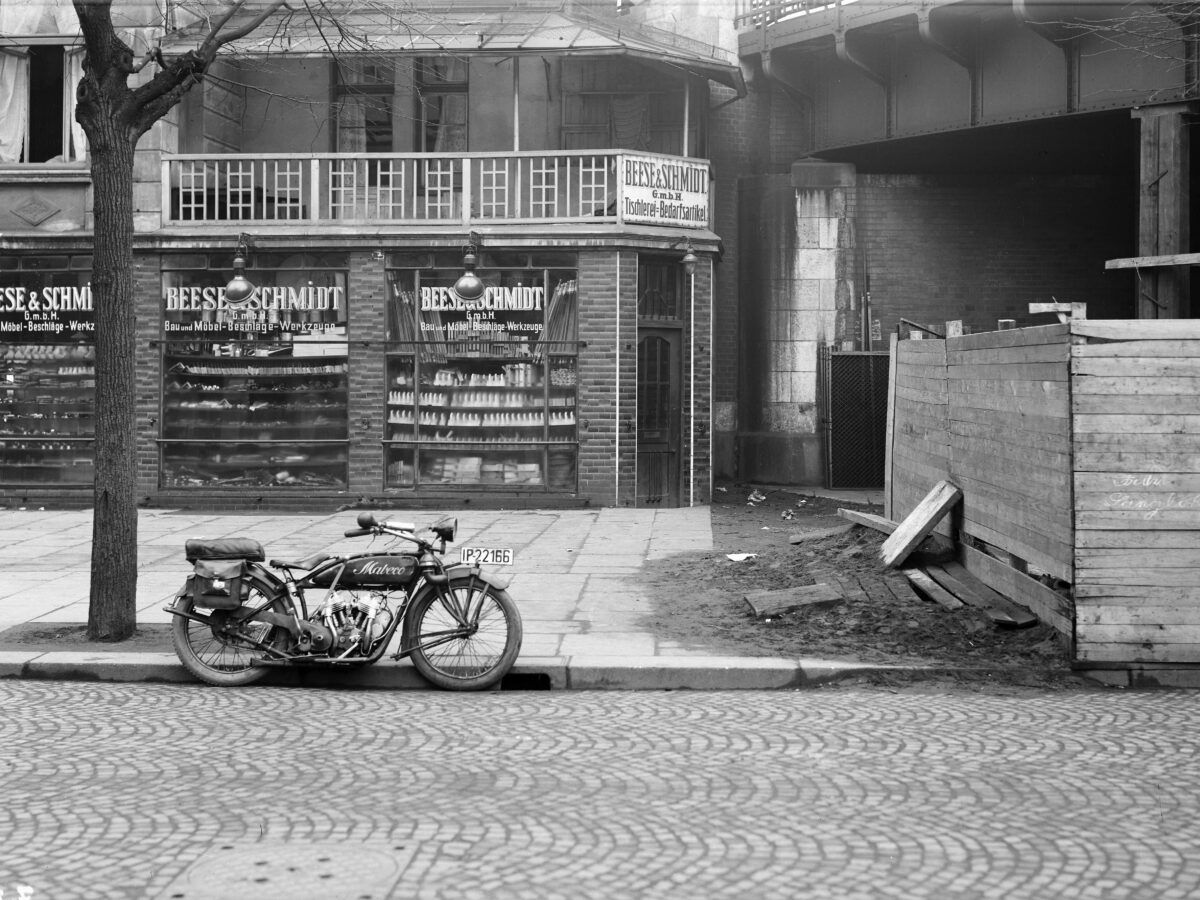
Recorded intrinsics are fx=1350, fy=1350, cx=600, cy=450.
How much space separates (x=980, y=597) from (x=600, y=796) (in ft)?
16.5

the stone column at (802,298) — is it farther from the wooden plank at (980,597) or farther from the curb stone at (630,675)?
the curb stone at (630,675)

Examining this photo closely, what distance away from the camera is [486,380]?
61.9 ft

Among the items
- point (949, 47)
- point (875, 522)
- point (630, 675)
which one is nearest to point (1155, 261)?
point (949, 47)

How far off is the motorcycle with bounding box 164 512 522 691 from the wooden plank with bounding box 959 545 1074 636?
11.4 feet

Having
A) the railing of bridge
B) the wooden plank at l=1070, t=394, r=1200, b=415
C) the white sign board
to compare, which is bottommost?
the wooden plank at l=1070, t=394, r=1200, b=415

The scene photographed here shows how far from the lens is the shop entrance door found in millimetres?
18922

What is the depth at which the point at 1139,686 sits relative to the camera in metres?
8.30

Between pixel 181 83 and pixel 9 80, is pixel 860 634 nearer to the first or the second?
pixel 181 83

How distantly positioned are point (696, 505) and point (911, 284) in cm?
617

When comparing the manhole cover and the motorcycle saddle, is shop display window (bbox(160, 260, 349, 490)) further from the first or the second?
the manhole cover

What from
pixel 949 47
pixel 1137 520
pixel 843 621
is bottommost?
pixel 843 621

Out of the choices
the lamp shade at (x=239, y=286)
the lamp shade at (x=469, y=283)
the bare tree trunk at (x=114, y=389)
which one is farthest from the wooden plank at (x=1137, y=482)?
the lamp shade at (x=239, y=286)

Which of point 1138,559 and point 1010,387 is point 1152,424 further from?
point 1010,387

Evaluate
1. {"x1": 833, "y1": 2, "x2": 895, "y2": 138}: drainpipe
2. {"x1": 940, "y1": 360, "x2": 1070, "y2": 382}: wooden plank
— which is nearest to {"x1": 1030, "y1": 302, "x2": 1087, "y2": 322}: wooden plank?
{"x1": 940, "y1": 360, "x2": 1070, "y2": 382}: wooden plank
